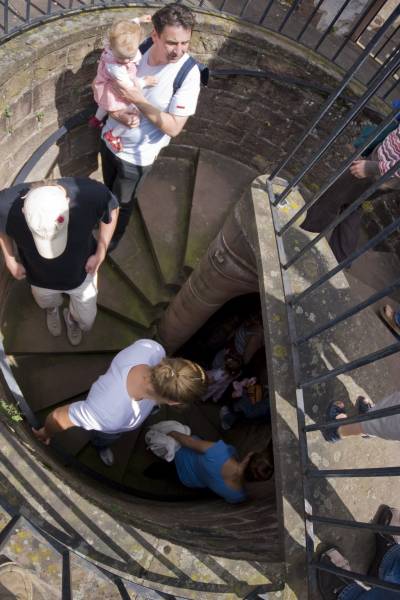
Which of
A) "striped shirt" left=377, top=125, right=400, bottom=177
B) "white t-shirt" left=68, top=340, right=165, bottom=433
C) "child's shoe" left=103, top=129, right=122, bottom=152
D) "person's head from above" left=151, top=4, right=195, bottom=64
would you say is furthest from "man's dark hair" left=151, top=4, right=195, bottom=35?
"white t-shirt" left=68, top=340, right=165, bottom=433

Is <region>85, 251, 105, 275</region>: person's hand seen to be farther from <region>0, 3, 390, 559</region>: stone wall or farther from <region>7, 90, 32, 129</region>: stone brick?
<region>7, 90, 32, 129</region>: stone brick

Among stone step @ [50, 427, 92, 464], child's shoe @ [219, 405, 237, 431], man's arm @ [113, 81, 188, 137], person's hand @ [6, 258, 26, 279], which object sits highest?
man's arm @ [113, 81, 188, 137]

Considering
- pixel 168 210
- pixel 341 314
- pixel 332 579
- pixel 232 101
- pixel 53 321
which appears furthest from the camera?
pixel 168 210

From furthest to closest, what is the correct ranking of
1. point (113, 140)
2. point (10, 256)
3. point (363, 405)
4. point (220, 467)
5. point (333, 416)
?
point (113, 140)
point (220, 467)
point (10, 256)
point (363, 405)
point (333, 416)

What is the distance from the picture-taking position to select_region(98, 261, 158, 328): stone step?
5.58m

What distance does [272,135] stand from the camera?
5.55 metres

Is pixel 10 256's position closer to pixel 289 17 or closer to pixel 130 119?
pixel 130 119

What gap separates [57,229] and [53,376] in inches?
96.2

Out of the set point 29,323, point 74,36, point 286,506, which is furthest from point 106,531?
point 74,36

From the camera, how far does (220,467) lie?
398cm

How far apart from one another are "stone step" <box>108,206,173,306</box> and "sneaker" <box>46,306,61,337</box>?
97cm

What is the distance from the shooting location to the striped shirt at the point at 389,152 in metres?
3.66

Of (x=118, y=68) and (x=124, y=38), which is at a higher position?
(x=124, y=38)

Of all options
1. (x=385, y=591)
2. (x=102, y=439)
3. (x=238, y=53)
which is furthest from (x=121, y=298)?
(x=385, y=591)
